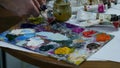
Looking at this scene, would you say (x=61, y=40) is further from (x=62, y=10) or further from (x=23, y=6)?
(x=23, y=6)

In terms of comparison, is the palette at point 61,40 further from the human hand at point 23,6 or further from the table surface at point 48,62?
the human hand at point 23,6

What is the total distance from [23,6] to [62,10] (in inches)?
12.2

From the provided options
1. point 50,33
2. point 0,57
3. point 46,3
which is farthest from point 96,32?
point 0,57

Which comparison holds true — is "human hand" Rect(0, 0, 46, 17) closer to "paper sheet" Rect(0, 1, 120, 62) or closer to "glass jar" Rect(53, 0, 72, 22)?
"glass jar" Rect(53, 0, 72, 22)

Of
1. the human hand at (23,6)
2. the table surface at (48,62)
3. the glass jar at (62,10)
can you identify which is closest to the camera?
the table surface at (48,62)

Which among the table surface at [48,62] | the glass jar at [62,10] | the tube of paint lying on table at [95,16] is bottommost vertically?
the table surface at [48,62]

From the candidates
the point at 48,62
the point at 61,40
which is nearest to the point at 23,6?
the point at 61,40

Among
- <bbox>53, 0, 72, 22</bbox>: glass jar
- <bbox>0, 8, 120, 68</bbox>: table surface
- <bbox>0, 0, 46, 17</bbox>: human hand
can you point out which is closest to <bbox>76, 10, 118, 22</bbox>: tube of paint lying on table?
<bbox>53, 0, 72, 22</bbox>: glass jar

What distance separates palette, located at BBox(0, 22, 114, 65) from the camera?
2.45ft

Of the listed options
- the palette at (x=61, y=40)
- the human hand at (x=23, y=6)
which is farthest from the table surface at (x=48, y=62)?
the human hand at (x=23, y=6)

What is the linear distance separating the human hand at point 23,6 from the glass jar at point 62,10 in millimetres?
167

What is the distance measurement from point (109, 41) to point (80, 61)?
0.18 meters

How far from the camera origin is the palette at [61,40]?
75 cm

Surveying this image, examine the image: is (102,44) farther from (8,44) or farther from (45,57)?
(8,44)
